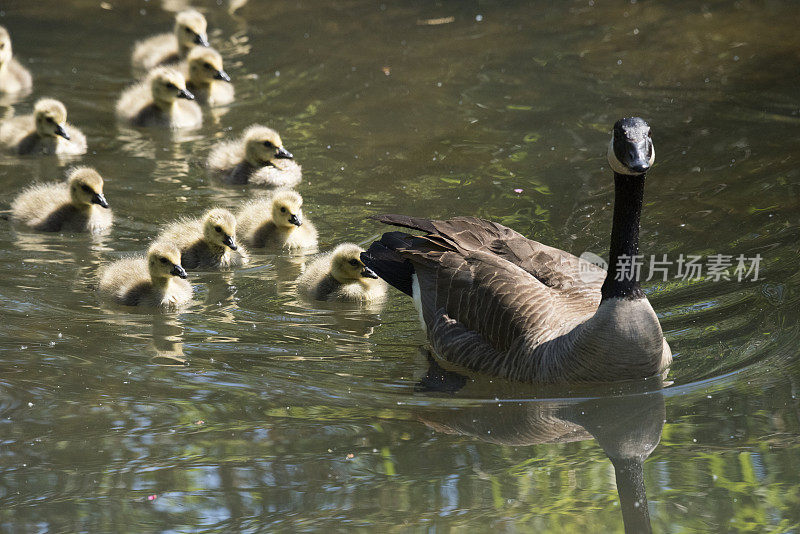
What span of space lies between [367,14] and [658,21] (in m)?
3.18

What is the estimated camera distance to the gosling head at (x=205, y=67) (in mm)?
9883

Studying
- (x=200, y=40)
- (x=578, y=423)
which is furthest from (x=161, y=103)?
(x=578, y=423)

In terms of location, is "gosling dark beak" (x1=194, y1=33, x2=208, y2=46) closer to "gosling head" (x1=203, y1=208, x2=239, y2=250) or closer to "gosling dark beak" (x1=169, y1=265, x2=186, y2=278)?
"gosling head" (x1=203, y1=208, x2=239, y2=250)

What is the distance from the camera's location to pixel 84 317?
6418mm

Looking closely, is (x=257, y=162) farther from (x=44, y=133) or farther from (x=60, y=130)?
(x=44, y=133)

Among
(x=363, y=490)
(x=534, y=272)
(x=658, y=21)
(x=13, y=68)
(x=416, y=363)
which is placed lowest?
(x=363, y=490)

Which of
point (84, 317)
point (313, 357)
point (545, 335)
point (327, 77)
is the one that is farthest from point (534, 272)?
point (327, 77)

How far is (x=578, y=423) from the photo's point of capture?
5.15m

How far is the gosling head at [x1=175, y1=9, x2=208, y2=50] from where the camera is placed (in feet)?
35.0

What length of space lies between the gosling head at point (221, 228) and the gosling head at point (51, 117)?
2359mm

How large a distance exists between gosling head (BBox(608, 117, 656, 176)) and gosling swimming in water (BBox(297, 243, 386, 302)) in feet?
6.50

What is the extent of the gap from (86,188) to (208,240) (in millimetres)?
1050

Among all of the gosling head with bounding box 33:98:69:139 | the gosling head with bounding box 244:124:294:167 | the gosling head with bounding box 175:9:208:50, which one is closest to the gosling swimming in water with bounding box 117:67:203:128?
the gosling head with bounding box 33:98:69:139

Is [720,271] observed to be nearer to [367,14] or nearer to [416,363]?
[416,363]
